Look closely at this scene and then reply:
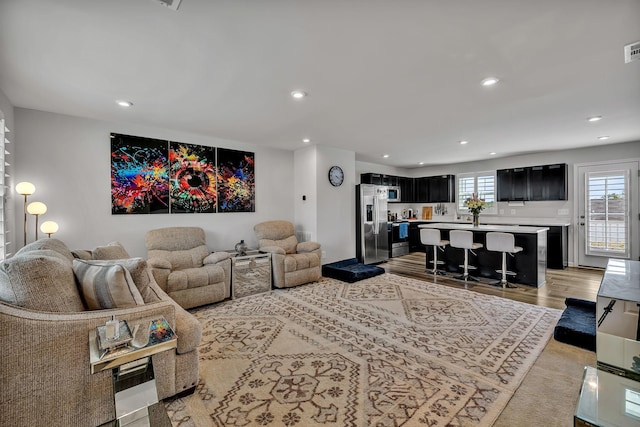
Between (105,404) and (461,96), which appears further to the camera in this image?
(461,96)

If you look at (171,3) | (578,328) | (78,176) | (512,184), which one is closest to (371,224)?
(512,184)

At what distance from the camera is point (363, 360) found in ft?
7.82

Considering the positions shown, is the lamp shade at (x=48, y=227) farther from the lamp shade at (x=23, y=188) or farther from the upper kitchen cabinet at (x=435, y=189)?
the upper kitchen cabinet at (x=435, y=189)

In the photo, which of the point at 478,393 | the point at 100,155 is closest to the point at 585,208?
the point at 478,393

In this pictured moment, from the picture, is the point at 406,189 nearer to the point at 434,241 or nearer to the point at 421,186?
the point at 421,186

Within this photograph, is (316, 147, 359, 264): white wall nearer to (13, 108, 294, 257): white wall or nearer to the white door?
(13, 108, 294, 257): white wall

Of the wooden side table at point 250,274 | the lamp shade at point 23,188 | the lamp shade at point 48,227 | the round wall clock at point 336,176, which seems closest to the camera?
the lamp shade at point 23,188

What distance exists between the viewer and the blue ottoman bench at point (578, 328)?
2.55 m

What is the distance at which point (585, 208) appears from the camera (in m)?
5.72

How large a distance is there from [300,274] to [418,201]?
513cm

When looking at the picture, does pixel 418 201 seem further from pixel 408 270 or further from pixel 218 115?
pixel 218 115

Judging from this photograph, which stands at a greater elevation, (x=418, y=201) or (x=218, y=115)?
(x=218, y=115)

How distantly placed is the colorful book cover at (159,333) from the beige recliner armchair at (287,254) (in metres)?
3.04

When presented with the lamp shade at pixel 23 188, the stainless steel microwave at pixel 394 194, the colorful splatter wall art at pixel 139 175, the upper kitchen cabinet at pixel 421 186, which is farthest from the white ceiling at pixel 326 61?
the stainless steel microwave at pixel 394 194
